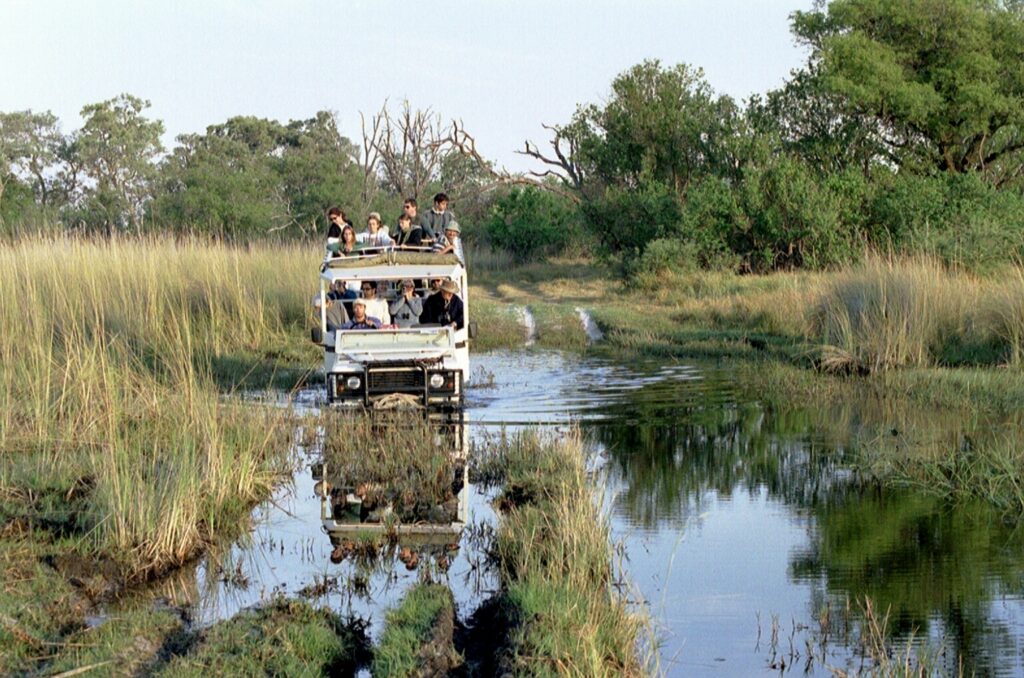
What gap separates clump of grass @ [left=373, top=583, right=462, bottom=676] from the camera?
638 cm

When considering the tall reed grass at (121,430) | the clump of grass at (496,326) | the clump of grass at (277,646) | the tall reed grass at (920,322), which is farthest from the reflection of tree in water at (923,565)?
the clump of grass at (496,326)

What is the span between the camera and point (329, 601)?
26.3 ft

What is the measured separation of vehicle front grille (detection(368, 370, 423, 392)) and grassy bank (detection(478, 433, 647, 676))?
3.30 metres

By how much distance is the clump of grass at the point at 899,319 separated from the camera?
1809 centimetres

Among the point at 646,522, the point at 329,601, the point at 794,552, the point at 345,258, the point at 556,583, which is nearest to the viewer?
the point at 556,583

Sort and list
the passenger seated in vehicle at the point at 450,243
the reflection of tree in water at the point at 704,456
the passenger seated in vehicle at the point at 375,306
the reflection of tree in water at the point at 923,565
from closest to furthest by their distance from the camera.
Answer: the reflection of tree in water at the point at 923,565
the reflection of tree in water at the point at 704,456
the passenger seated in vehicle at the point at 450,243
the passenger seated in vehicle at the point at 375,306

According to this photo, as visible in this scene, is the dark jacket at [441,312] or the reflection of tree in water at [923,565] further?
the dark jacket at [441,312]

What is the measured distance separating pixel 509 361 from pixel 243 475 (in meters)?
10.8

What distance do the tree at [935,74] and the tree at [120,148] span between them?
83.9ft

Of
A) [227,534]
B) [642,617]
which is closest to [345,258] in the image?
[227,534]

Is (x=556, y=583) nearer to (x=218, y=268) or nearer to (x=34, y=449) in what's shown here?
(x=34, y=449)

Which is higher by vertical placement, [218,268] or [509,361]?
[218,268]

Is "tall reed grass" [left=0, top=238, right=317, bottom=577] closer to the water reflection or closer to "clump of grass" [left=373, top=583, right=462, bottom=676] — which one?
"clump of grass" [left=373, top=583, right=462, bottom=676]

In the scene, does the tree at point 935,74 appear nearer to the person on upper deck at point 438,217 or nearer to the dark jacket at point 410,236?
the person on upper deck at point 438,217
